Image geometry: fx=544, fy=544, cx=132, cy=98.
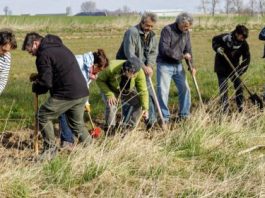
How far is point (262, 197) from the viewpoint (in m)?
4.80

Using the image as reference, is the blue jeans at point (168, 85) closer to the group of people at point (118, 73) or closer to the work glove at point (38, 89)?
the group of people at point (118, 73)

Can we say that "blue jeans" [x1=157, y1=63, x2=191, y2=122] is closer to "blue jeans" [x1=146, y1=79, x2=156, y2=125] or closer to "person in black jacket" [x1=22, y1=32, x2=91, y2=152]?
"blue jeans" [x1=146, y1=79, x2=156, y2=125]

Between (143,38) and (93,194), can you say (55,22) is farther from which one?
(93,194)

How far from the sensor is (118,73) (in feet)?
23.7

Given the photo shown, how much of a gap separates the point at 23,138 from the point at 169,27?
113 inches


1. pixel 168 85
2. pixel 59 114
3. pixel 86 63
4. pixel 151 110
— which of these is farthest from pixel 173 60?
pixel 59 114

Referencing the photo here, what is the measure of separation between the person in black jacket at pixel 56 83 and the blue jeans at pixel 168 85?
7.12 ft

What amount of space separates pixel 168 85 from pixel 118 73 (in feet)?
5.22

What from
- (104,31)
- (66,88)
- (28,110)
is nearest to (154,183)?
(66,88)

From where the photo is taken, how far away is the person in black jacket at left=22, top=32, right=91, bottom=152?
6152mm

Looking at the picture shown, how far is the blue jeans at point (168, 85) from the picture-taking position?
8570 mm

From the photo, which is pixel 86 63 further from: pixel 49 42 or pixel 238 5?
pixel 238 5

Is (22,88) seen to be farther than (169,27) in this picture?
Yes

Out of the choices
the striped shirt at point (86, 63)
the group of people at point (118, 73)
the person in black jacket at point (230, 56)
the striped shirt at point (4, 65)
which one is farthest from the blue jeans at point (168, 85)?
the striped shirt at point (4, 65)
